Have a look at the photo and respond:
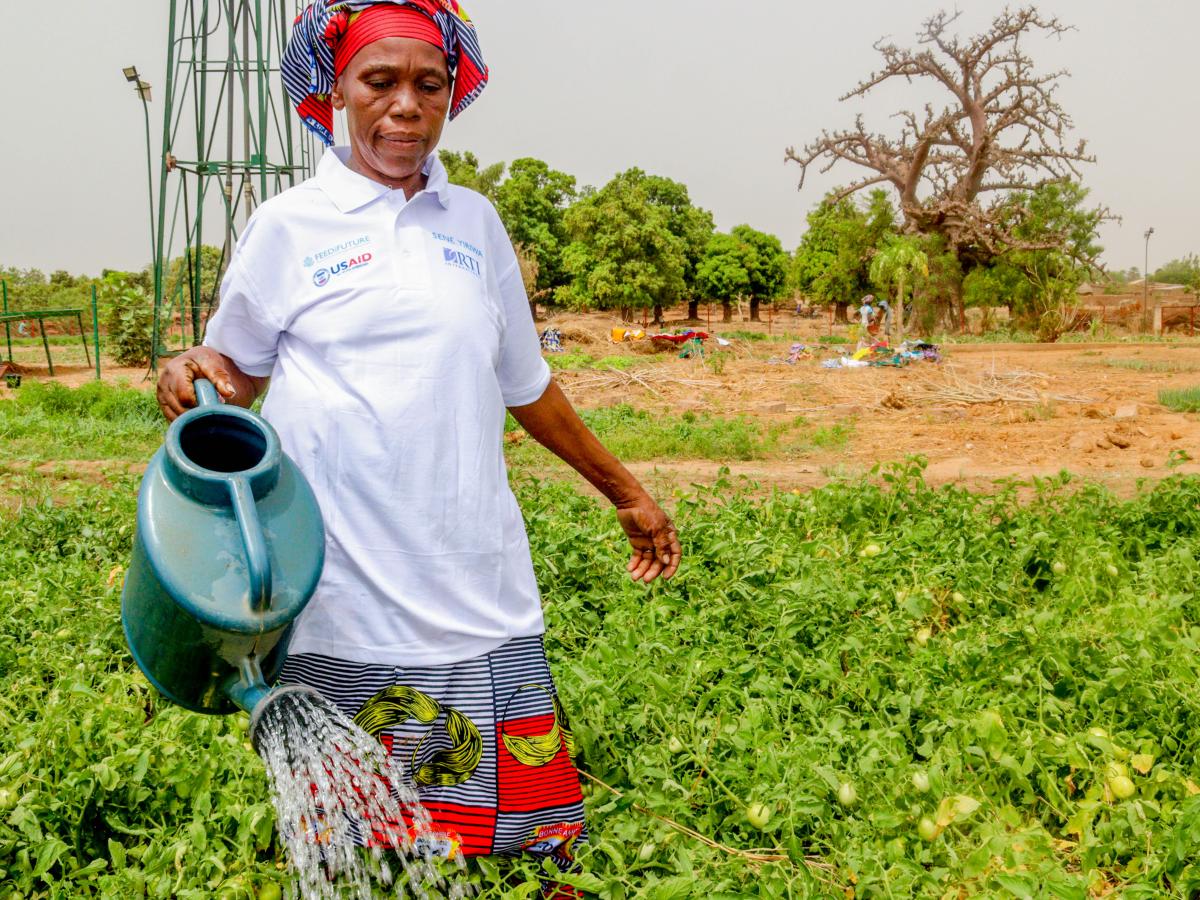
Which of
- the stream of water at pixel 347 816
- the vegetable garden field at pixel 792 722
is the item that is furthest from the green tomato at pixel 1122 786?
the stream of water at pixel 347 816

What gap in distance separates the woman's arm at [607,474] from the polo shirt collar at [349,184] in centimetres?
39

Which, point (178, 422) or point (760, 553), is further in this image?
point (760, 553)

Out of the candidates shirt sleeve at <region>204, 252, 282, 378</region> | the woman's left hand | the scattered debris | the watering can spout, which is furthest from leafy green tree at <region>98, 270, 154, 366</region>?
the watering can spout

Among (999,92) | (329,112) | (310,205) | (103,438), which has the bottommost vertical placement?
(103,438)

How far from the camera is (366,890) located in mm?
1574

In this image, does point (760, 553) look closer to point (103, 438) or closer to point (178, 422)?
point (178, 422)

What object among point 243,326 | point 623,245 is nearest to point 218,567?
point 243,326

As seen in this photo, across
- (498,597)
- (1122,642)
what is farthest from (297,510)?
(1122,642)

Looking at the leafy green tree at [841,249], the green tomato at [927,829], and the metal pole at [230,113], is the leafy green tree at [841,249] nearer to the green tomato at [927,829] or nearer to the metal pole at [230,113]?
the metal pole at [230,113]

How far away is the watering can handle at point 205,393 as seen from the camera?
1457mm

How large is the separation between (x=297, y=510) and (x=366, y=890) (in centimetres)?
58

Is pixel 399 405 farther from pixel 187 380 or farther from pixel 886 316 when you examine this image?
pixel 886 316

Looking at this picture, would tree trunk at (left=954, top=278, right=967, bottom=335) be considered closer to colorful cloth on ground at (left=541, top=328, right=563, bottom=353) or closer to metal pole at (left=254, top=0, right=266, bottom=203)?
colorful cloth on ground at (left=541, top=328, right=563, bottom=353)

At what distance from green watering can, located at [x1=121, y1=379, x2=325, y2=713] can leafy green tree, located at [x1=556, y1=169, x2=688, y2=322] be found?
2716cm
